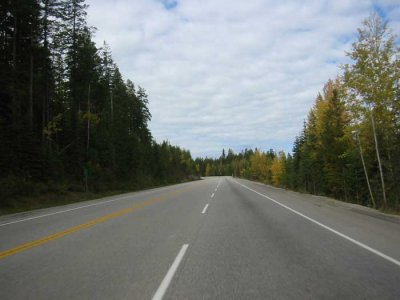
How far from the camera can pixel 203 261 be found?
674 centimetres

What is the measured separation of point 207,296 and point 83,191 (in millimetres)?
28477

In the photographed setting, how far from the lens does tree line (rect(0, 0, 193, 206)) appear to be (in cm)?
2619

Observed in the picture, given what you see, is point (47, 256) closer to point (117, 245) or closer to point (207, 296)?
point (117, 245)

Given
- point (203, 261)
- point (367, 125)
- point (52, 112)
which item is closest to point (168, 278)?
point (203, 261)

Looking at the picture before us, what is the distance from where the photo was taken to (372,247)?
25.9 ft

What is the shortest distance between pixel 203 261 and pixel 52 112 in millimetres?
36968

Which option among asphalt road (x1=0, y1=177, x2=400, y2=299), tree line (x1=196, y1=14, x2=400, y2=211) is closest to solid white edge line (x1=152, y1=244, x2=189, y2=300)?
asphalt road (x1=0, y1=177, x2=400, y2=299)

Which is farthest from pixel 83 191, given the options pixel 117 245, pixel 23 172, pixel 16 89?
pixel 117 245

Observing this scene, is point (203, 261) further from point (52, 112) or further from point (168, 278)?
point (52, 112)

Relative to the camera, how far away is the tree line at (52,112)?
26.2 meters

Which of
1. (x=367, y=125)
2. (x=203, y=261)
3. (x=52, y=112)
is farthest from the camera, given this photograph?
(x=52, y=112)

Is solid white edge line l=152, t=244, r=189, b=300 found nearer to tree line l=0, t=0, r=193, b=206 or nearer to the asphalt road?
the asphalt road

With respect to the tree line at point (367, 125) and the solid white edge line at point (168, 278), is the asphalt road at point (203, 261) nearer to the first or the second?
the solid white edge line at point (168, 278)

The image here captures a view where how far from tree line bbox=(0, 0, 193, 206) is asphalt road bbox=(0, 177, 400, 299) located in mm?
14029
